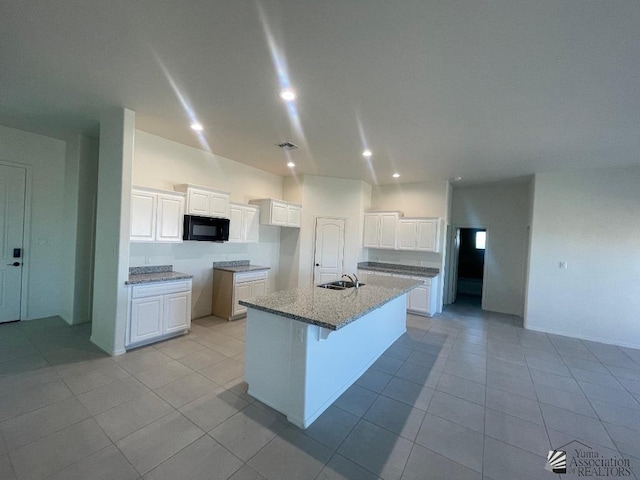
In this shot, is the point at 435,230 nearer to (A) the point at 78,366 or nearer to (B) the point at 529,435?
(B) the point at 529,435

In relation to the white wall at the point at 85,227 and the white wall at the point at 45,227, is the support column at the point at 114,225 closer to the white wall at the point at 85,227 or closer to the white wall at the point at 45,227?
the white wall at the point at 85,227

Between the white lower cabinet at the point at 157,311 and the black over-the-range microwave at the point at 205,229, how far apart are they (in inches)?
27.8

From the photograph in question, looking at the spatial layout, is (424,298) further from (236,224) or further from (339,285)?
(236,224)

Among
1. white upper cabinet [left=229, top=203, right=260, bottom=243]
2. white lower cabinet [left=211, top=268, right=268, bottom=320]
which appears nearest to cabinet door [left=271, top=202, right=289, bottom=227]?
white upper cabinet [left=229, top=203, right=260, bottom=243]

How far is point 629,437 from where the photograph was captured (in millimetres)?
2178

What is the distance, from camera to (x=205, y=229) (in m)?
4.23

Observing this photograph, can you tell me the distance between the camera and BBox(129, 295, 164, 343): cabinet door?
3.31m

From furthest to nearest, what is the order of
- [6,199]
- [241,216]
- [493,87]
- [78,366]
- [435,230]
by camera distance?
1. [435,230]
2. [241,216]
3. [6,199]
4. [78,366]
5. [493,87]

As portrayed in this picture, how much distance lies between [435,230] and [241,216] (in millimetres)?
3841

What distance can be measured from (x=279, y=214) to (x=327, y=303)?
3173 millimetres

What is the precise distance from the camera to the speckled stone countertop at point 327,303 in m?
2.05

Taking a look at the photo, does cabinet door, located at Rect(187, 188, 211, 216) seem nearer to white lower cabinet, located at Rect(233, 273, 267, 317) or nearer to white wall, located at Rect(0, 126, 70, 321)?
white lower cabinet, located at Rect(233, 273, 267, 317)

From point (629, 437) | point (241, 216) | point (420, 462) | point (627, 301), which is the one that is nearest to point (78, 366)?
point (241, 216)

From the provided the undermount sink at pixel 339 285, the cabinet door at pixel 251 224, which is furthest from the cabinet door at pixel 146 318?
the undermount sink at pixel 339 285
